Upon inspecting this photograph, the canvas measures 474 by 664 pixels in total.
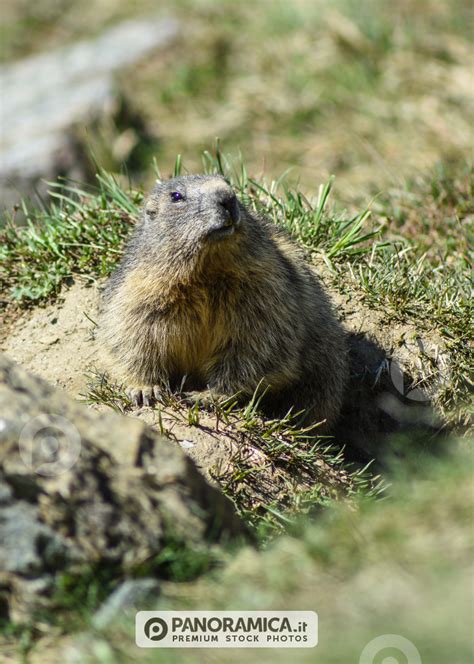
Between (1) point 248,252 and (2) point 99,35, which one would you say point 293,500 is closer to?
(1) point 248,252

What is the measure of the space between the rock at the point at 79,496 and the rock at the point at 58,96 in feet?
24.0

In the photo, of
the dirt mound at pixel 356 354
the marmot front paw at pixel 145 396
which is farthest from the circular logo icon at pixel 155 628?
the dirt mound at pixel 356 354

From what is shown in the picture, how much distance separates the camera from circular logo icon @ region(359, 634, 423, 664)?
2.98 meters

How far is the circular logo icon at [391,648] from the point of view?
2.98 m

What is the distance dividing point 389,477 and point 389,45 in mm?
8085

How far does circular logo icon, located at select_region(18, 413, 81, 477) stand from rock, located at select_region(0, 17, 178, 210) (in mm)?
7382

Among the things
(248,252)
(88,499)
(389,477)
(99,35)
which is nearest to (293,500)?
(389,477)

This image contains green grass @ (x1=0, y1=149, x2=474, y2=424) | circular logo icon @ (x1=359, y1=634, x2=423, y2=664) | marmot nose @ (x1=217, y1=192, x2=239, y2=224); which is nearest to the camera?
circular logo icon @ (x1=359, y1=634, x2=423, y2=664)

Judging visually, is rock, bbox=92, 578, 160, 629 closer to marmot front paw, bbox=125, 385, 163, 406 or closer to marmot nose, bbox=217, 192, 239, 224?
marmot front paw, bbox=125, 385, 163, 406

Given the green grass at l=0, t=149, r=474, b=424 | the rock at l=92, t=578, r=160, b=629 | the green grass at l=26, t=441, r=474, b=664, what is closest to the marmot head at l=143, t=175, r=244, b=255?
the green grass at l=0, t=149, r=474, b=424

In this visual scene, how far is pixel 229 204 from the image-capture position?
199 inches

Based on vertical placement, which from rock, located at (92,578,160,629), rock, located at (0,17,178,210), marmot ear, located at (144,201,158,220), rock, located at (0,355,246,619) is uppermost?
rock, located at (0,17,178,210)

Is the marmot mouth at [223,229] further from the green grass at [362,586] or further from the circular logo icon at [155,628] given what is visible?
the circular logo icon at [155,628]

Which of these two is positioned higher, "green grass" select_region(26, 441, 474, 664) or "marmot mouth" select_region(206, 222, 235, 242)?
"marmot mouth" select_region(206, 222, 235, 242)
